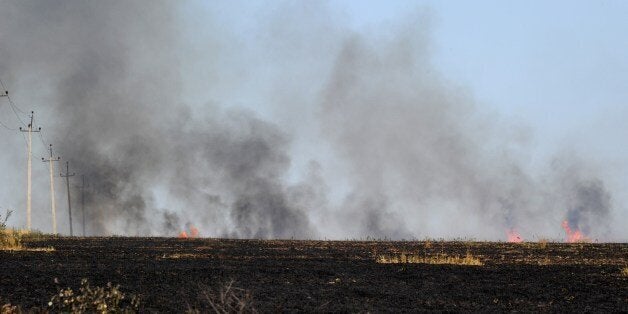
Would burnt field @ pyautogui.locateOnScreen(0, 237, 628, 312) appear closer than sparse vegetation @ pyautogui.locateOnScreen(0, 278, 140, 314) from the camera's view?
No

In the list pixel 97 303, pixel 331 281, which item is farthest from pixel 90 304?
pixel 331 281

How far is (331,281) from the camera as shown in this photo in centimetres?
1620

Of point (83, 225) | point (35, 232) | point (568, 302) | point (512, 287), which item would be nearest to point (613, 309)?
point (568, 302)

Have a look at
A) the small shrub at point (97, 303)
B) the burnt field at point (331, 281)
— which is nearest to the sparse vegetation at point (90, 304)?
the small shrub at point (97, 303)

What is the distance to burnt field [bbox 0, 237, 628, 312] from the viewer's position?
12.9 m

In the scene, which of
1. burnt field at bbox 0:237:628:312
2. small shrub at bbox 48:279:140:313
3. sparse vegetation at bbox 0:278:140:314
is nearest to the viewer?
sparse vegetation at bbox 0:278:140:314

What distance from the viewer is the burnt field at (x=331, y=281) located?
42.4 feet

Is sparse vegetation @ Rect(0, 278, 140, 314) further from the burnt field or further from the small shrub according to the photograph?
the burnt field

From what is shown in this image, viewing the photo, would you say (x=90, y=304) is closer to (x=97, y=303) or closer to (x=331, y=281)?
(x=97, y=303)

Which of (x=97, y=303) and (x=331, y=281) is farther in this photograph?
(x=331, y=281)

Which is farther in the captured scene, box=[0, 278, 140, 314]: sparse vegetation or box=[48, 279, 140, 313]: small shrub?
box=[48, 279, 140, 313]: small shrub

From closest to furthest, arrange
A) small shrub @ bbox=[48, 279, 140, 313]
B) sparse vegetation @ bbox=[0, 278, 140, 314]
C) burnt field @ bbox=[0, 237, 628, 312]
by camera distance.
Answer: sparse vegetation @ bbox=[0, 278, 140, 314], small shrub @ bbox=[48, 279, 140, 313], burnt field @ bbox=[0, 237, 628, 312]

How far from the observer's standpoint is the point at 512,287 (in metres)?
15.8

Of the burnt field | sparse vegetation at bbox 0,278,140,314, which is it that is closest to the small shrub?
sparse vegetation at bbox 0,278,140,314
